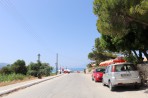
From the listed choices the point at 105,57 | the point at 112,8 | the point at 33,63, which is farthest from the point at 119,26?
the point at 105,57

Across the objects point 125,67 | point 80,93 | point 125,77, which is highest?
point 125,67

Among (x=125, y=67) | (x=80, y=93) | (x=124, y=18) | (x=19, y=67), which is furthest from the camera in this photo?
(x=19, y=67)

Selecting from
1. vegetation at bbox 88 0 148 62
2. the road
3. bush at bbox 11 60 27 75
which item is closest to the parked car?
the road

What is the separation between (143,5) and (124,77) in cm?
537

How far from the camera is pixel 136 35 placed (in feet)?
68.5

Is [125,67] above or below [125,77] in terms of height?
above

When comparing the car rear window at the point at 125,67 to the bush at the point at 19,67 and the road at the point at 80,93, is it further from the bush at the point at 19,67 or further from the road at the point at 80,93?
the bush at the point at 19,67

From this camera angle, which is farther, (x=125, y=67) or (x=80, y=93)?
(x=125, y=67)

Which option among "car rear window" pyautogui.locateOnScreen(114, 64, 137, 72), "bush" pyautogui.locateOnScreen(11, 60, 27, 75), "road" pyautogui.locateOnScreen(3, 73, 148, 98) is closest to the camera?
"road" pyautogui.locateOnScreen(3, 73, 148, 98)

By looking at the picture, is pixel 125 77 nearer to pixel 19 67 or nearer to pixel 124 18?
pixel 124 18

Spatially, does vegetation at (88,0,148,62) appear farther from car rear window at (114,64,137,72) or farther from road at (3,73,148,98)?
road at (3,73,148,98)

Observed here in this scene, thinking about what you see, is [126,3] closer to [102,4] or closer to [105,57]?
[102,4]

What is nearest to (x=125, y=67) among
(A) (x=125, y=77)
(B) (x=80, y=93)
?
(A) (x=125, y=77)

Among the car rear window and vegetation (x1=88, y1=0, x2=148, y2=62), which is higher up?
vegetation (x1=88, y1=0, x2=148, y2=62)
